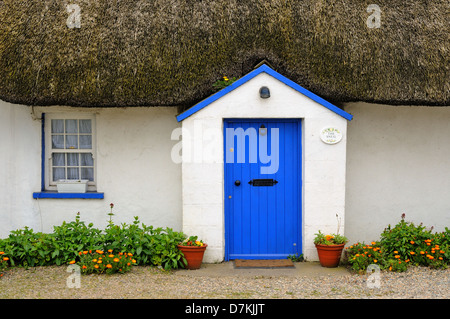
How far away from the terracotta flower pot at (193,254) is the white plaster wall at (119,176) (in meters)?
1.02

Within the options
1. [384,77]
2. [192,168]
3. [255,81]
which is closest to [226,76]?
[255,81]

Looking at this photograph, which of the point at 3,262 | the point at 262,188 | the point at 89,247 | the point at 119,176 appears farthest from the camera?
the point at 119,176

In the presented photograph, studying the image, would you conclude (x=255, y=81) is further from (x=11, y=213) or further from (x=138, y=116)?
(x=11, y=213)

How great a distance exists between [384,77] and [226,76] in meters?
2.34

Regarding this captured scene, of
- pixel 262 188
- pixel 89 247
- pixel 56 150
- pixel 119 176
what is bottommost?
pixel 89 247

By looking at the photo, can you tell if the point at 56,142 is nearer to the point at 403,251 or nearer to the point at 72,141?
the point at 72,141

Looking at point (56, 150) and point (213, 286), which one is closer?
point (213, 286)

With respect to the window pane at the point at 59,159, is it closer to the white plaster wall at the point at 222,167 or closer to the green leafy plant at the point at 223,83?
the white plaster wall at the point at 222,167

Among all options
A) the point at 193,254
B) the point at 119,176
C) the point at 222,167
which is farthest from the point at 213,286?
the point at 119,176

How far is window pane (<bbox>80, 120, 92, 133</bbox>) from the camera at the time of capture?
28.1 ft

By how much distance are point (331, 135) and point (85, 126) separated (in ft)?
12.9

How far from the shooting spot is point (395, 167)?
27.9 feet

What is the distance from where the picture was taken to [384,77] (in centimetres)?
779

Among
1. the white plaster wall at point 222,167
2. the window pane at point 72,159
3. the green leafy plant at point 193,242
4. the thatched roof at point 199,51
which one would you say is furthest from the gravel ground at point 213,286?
the thatched roof at point 199,51
